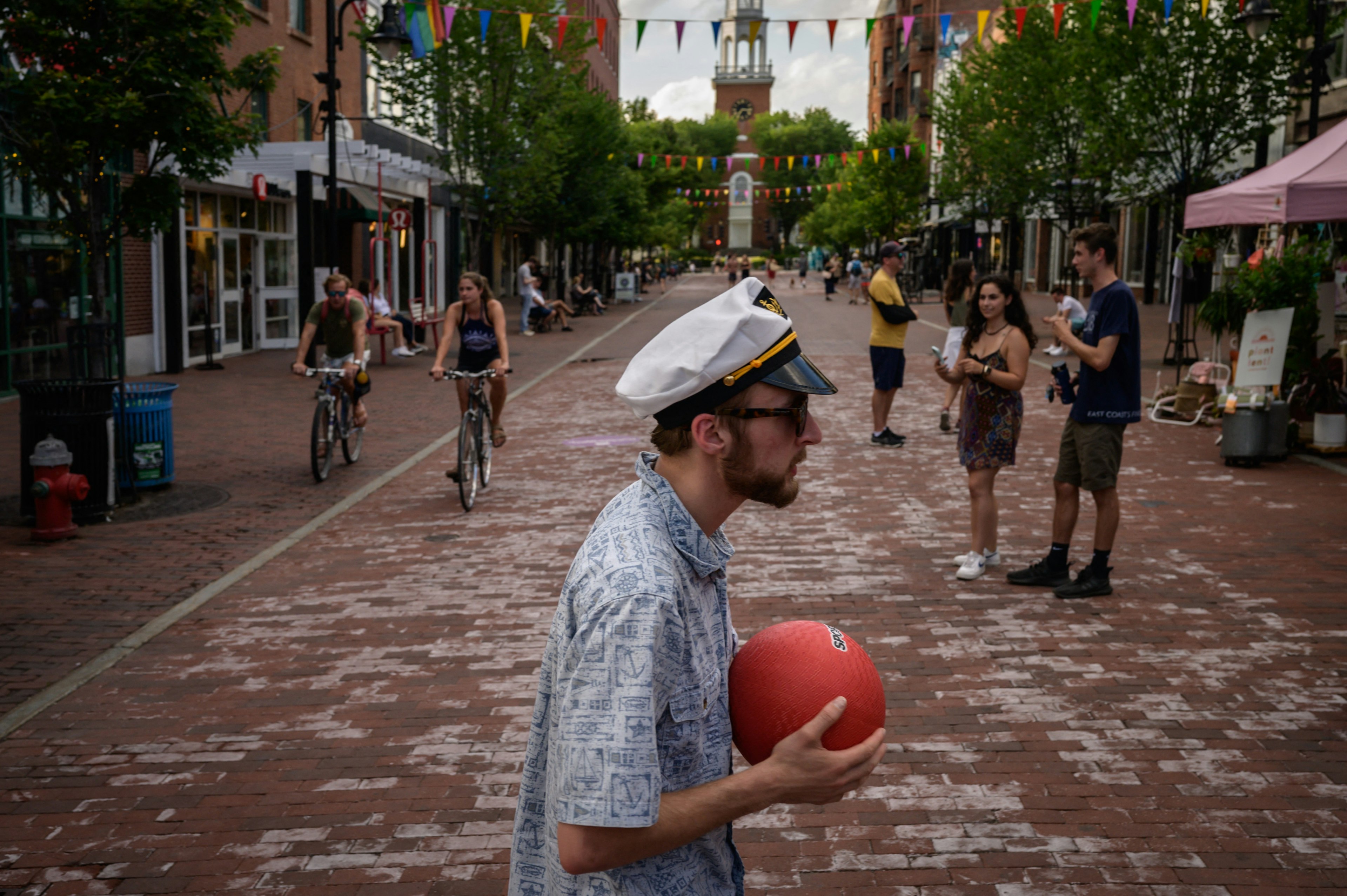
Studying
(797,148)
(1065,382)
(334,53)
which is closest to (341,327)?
(1065,382)

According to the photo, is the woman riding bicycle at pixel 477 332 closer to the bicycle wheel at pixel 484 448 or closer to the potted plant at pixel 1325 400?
the bicycle wheel at pixel 484 448

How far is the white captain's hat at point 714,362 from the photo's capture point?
186cm

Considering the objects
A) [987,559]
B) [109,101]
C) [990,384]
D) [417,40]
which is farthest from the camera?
[417,40]


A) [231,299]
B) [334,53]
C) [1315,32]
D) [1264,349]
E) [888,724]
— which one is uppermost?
[1315,32]

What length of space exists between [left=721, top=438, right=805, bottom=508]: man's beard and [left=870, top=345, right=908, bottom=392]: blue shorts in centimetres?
1087

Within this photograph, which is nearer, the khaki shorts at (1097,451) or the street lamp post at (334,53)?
the khaki shorts at (1097,451)

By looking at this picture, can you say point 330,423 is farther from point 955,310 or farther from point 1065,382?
point 955,310

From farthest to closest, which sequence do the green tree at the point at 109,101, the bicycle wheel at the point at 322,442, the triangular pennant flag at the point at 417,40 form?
the triangular pennant flag at the point at 417,40 < the bicycle wheel at the point at 322,442 < the green tree at the point at 109,101

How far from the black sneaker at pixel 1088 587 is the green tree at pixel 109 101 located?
7106 mm

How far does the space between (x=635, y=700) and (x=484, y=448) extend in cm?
898

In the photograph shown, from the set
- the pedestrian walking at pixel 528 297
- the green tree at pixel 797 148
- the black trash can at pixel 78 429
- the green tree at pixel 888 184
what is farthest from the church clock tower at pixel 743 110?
the black trash can at pixel 78 429

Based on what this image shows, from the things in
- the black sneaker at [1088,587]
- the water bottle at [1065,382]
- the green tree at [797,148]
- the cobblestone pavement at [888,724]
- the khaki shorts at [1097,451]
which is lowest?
the cobblestone pavement at [888,724]

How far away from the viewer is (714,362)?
186 cm

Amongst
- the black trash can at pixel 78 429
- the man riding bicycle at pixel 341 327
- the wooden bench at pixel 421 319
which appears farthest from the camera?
the wooden bench at pixel 421 319
